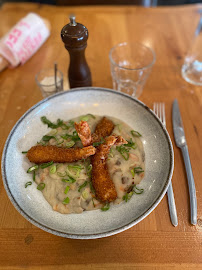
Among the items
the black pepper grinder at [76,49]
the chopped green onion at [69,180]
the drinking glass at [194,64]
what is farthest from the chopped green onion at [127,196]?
the drinking glass at [194,64]

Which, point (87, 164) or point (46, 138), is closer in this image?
point (87, 164)

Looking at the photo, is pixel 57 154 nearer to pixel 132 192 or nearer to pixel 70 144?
pixel 70 144

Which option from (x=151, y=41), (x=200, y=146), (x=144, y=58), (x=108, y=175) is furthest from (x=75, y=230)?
(x=151, y=41)

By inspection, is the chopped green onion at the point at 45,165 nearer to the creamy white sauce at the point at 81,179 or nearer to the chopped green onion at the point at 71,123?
the creamy white sauce at the point at 81,179

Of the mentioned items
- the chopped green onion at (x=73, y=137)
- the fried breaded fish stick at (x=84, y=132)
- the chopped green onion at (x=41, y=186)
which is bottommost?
the chopped green onion at (x=41, y=186)

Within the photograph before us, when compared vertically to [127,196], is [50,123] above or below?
above

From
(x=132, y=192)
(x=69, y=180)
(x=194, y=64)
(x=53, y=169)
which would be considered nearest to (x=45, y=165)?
(x=53, y=169)
